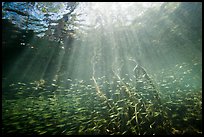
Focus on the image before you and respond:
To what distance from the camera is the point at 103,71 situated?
46.7ft

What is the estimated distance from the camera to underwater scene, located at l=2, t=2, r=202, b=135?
4.13 meters

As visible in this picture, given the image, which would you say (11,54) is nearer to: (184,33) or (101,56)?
(101,56)

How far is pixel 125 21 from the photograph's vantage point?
21938 mm

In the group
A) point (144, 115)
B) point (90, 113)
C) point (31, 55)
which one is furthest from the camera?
point (31, 55)

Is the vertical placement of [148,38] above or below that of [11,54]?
above

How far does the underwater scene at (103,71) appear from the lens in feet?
13.6

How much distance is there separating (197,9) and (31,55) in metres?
12.2

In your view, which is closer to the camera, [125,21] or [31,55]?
[31,55]

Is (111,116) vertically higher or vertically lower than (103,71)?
lower

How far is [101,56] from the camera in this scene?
18.3 m

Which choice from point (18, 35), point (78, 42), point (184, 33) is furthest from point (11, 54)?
point (184, 33)

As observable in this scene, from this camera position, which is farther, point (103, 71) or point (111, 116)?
point (103, 71)

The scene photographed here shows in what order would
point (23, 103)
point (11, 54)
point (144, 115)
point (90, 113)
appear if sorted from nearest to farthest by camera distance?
point (144, 115) → point (90, 113) → point (23, 103) → point (11, 54)

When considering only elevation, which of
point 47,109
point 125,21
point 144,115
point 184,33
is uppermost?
point 125,21
